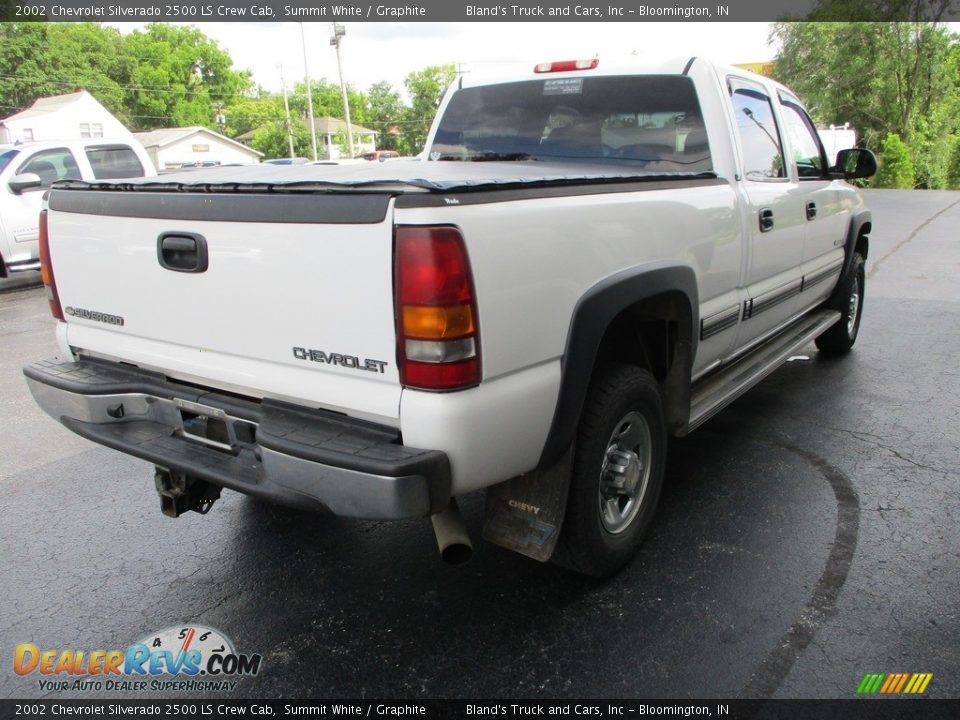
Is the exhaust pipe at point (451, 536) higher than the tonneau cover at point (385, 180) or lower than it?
lower

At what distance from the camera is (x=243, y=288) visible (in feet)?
8.10

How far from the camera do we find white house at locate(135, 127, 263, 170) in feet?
194

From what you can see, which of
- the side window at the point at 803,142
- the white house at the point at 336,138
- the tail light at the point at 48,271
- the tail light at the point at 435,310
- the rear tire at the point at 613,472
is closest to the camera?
the tail light at the point at 435,310

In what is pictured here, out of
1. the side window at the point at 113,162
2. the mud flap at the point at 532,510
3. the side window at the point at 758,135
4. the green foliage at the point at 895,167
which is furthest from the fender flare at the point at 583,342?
the green foliage at the point at 895,167

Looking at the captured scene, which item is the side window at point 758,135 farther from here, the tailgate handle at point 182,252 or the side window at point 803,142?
the tailgate handle at point 182,252

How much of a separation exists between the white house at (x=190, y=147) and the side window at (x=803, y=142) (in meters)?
57.2

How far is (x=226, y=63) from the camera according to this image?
3728 inches

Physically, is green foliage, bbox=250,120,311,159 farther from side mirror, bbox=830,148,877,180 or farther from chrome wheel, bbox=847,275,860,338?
side mirror, bbox=830,148,877,180

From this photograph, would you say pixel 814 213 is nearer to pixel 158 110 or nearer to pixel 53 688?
pixel 53 688

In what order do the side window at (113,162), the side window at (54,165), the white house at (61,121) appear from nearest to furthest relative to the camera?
the side window at (54,165)
the side window at (113,162)
the white house at (61,121)

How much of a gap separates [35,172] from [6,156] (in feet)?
1.28

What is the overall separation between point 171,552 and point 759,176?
3456mm

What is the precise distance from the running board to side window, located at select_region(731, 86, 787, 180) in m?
1.01

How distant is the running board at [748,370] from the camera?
3.58 m
